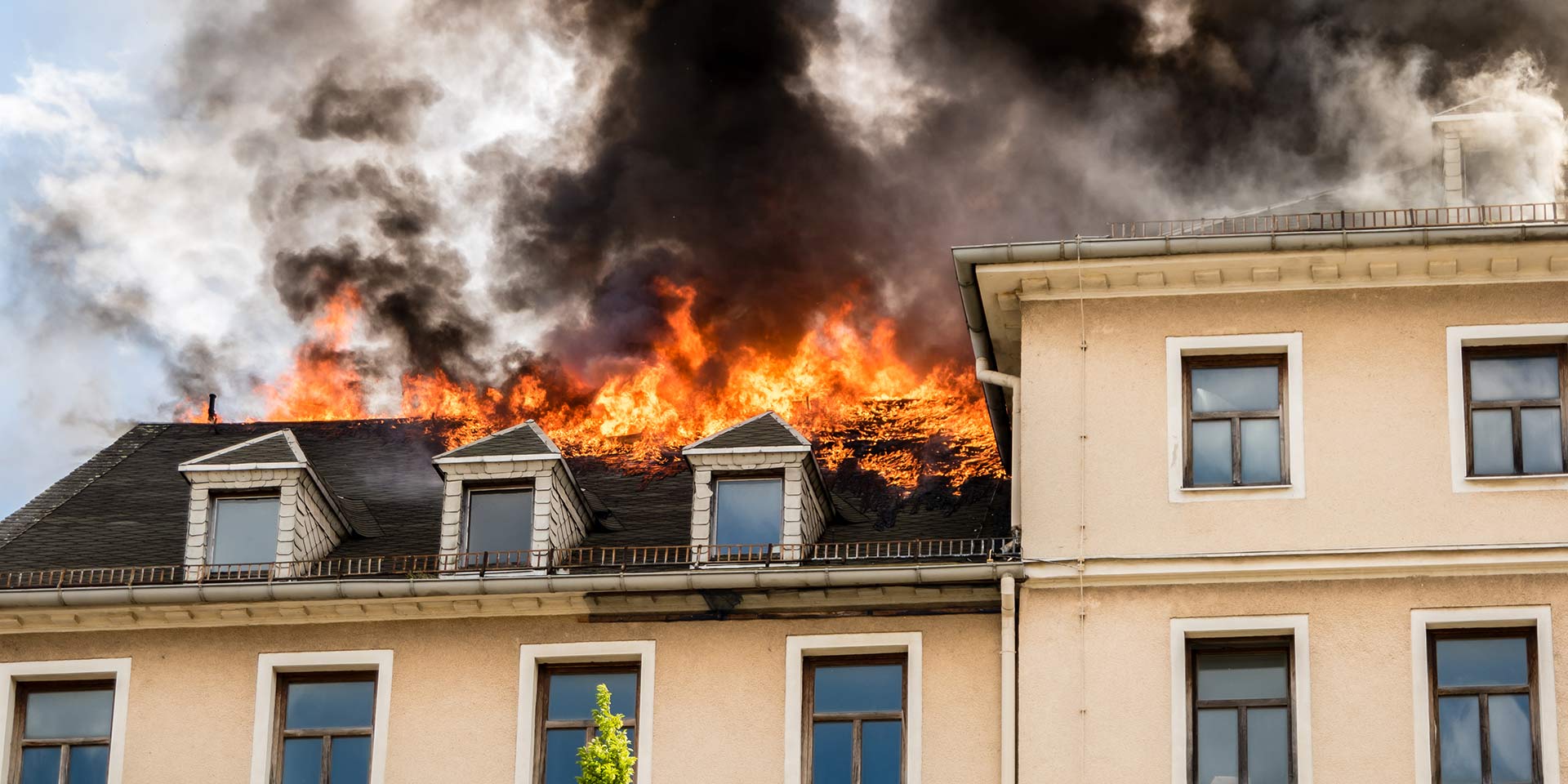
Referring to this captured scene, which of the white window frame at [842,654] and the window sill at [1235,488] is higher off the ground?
the window sill at [1235,488]

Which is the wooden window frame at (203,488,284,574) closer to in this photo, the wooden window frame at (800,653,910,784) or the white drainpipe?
the wooden window frame at (800,653,910,784)

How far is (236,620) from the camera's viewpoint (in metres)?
25.8

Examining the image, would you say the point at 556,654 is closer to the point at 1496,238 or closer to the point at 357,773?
the point at 357,773

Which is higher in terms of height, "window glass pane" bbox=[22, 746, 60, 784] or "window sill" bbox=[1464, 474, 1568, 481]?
"window sill" bbox=[1464, 474, 1568, 481]

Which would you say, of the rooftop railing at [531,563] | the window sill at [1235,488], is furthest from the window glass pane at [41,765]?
the window sill at [1235,488]

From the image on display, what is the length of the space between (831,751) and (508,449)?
5058 millimetres

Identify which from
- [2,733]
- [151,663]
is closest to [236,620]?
[151,663]

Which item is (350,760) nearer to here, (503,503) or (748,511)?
(503,503)

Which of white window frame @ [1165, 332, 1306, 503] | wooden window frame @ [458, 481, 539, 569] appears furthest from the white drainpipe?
wooden window frame @ [458, 481, 539, 569]

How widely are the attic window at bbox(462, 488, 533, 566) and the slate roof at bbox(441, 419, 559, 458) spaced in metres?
0.41

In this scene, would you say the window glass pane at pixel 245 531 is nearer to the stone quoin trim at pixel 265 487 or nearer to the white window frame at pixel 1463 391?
the stone quoin trim at pixel 265 487

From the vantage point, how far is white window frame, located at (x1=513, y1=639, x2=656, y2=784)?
24672 millimetres

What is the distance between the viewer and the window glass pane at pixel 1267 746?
2314 centimetres

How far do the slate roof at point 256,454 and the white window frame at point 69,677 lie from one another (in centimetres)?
242
